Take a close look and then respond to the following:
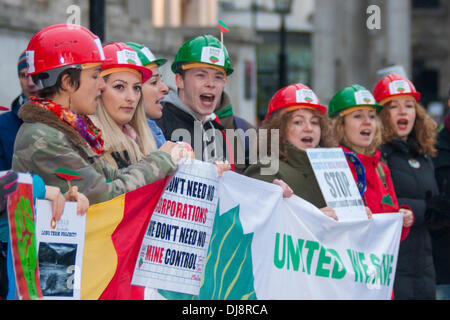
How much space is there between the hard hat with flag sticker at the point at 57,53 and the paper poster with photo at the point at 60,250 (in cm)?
77

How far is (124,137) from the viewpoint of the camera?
16.3 ft

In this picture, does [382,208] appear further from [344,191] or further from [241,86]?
[241,86]

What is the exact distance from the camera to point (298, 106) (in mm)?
6172

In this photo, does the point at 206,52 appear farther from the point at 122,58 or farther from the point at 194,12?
the point at 194,12

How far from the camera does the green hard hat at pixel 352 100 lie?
6.79 meters

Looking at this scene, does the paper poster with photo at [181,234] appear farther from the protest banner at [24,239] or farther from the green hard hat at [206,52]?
the green hard hat at [206,52]

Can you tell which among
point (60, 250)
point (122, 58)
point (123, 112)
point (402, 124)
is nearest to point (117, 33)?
point (402, 124)

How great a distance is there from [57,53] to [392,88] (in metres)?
3.89

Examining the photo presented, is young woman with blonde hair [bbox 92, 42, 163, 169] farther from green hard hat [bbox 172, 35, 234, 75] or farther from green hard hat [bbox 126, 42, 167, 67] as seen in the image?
green hard hat [bbox 172, 35, 234, 75]

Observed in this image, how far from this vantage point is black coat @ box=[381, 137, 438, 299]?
670 cm

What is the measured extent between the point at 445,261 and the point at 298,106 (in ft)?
7.56

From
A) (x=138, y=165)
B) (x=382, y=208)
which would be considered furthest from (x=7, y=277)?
(x=382, y=208)

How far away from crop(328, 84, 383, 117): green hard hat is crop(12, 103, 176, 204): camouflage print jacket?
3.00 m

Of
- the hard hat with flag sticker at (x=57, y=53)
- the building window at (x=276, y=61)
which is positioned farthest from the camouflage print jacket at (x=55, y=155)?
the building window at (x=276, y=61)
